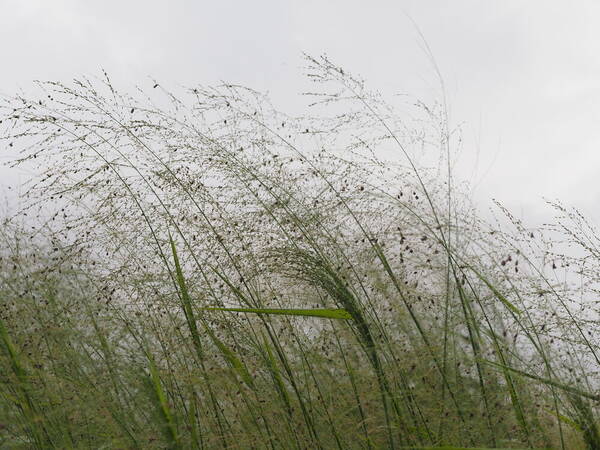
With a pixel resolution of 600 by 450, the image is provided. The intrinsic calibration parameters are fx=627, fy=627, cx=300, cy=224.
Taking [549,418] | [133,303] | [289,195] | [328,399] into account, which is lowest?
[549,418]

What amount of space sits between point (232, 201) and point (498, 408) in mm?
1338

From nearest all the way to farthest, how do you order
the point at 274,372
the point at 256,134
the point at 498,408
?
1. the point at 274,372
2. the point at 498,408
3. the point at 256,134

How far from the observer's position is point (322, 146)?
9.26 feet

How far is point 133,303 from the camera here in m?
2.64

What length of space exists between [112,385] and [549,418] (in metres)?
1.72

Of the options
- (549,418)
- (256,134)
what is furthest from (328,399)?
(256,134)

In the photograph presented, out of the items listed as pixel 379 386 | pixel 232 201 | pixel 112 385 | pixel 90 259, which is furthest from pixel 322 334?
pixel 90 259

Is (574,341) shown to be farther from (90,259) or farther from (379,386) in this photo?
(90,259)

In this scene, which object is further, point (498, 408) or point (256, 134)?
point (256, 134)

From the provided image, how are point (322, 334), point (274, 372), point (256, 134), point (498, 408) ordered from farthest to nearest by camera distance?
1. point (256, 134)
2. point (322, 334)
3. point (498, 408)
4. point (274, 372)

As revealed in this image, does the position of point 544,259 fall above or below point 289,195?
below

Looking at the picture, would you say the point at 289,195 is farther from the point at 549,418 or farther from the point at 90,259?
the point at 549,418

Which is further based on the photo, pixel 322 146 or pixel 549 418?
pixel 322 146

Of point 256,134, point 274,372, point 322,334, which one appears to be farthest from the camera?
point 256,134
